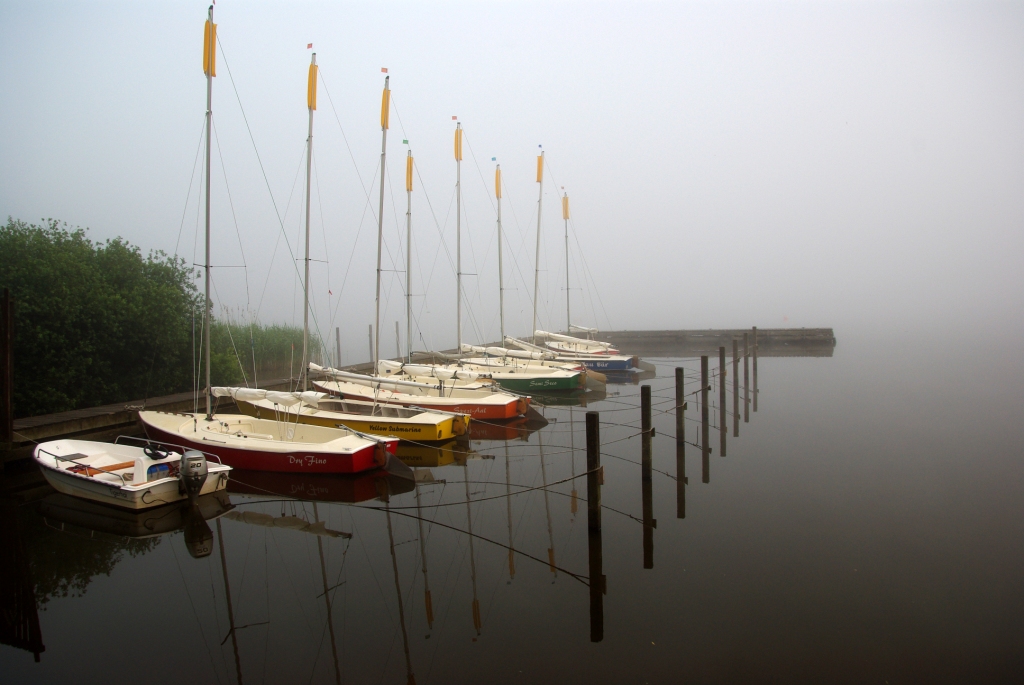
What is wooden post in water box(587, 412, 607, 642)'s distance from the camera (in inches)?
275

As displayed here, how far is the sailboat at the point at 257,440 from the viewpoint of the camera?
12.0m

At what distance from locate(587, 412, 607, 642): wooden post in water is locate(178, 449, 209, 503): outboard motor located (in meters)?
6.25

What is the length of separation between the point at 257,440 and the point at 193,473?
2.11m

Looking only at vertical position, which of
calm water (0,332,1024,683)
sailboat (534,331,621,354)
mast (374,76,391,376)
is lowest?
calm water (0,332,1024,683)

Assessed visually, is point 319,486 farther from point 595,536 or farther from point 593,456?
point 593,456

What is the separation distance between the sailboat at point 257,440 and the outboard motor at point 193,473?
5.40 ft

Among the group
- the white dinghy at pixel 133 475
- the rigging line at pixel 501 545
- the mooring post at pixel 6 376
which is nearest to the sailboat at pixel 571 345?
the rigging line at pixel 501 545

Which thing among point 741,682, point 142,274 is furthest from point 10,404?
point 741,682

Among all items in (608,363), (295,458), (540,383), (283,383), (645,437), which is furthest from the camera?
(608,363)

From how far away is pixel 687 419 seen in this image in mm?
19656

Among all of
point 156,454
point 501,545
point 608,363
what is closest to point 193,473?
point 156,454

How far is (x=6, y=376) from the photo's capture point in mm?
13055

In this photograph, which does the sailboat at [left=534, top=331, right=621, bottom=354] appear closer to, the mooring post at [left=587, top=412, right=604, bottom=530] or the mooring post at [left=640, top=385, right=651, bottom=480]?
the mooring post at [left=640, top=385, right=651, bottom=480]

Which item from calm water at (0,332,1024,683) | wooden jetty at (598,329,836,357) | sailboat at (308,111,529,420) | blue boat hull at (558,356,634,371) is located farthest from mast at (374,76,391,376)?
wooden jetty at (598,329,836,357)
